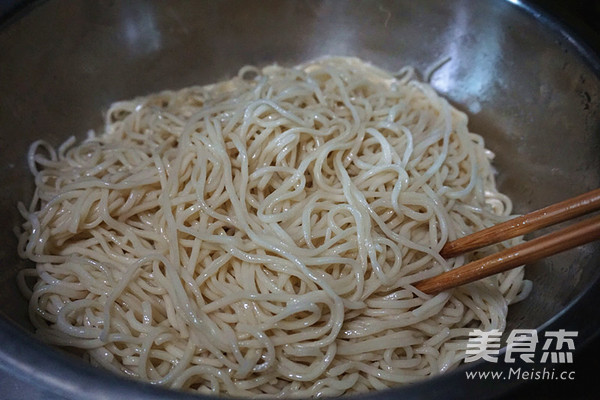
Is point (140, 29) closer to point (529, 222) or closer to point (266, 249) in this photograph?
point (266, 249)

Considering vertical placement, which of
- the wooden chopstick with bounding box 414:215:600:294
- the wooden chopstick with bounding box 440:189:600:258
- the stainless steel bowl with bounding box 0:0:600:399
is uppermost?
the stainless steel bowl with bounding box 0:0:600:399

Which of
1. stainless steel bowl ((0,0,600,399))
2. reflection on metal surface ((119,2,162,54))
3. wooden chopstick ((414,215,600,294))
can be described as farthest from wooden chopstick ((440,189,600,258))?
reflection on metal surface ((119,2,162,54))

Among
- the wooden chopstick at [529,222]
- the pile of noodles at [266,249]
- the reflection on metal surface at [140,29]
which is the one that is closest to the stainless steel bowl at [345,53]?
the reflection on metal surface at [140,29]

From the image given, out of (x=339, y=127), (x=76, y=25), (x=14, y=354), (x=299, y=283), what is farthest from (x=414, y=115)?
(x=14, y=354)

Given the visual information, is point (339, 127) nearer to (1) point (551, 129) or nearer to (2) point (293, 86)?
(2) point (293, 86)

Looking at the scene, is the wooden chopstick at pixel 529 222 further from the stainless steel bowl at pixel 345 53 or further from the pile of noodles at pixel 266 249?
the stainless steel bowl at pixel 345 53

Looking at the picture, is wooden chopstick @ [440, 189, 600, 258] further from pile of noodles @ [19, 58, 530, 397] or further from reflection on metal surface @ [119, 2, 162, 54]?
reflection on metal surface @ [119, 2, 162, 54]

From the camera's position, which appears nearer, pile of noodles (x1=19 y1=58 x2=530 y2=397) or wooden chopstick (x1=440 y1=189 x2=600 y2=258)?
wooden chopstick (x1=440 y1=189 x2=600 y2=258)
